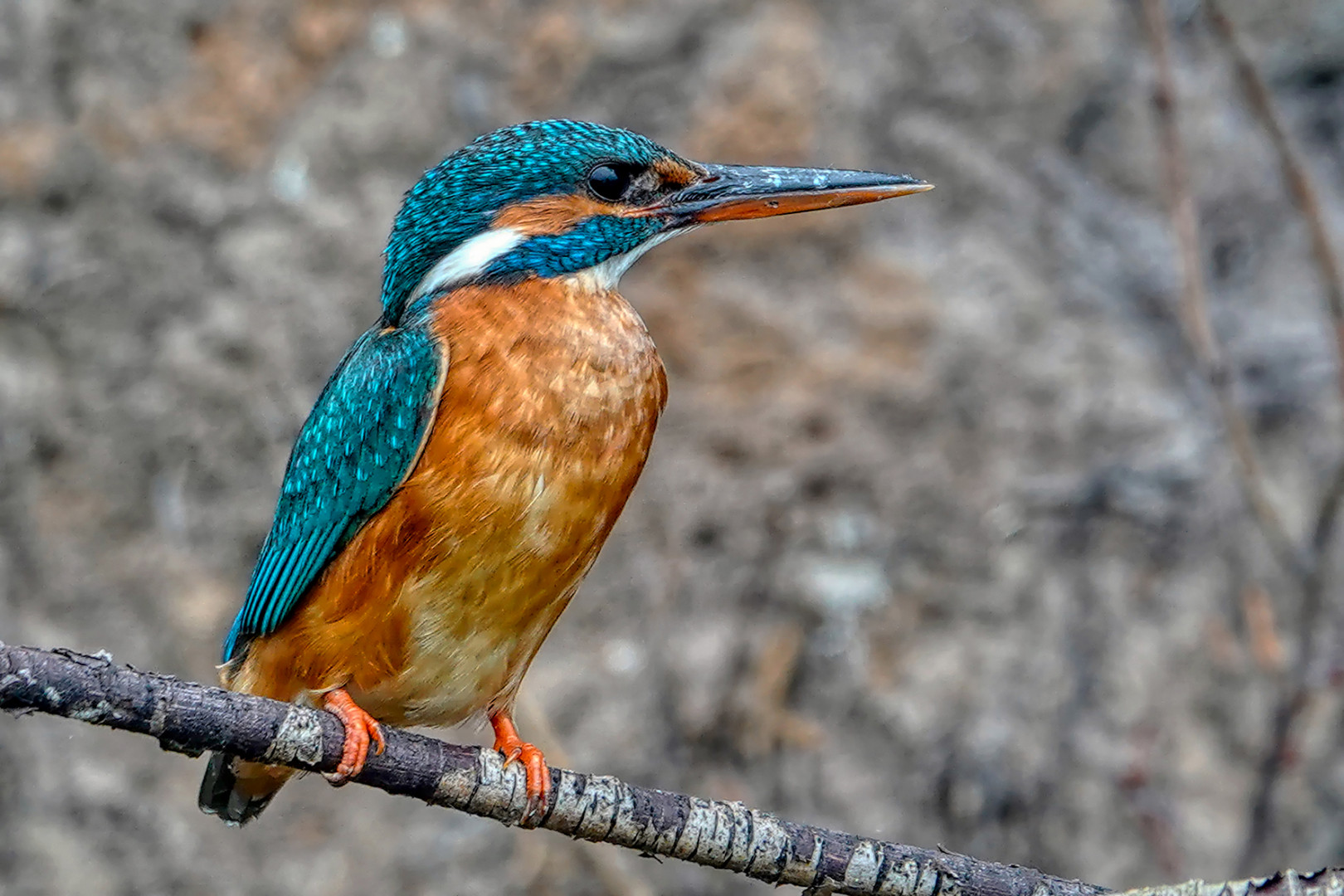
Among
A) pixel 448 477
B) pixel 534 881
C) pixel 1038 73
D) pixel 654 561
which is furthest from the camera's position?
pixel 1038 73

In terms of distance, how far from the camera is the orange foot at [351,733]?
88.1 inches

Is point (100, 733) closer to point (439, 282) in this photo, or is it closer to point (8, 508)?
point (8, 508)

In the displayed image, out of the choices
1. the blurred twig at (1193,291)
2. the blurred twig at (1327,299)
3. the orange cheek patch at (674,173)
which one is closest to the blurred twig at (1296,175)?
the blurred twig at (1327,299)

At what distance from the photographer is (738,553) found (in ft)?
13.5

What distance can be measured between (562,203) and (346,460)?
0.65 meters

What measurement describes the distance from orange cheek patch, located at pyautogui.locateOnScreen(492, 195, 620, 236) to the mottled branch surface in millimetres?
1011

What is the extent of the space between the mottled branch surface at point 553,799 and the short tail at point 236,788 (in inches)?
23.9

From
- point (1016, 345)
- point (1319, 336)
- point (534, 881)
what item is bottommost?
point (534, 881)

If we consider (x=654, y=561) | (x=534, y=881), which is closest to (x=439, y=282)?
(x=654, y=561)

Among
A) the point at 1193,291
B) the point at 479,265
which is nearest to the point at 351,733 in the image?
the point at 479,265

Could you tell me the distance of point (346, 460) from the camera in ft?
8.88

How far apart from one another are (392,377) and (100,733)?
69.2 inches

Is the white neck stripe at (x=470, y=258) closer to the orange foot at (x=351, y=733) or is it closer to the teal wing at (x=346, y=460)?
the teal wing at (x=346, y=460)

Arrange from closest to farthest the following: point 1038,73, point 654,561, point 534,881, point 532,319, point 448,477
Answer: point 448,477
point 532,319
point 534,881
point 654,561
point 1038,73
